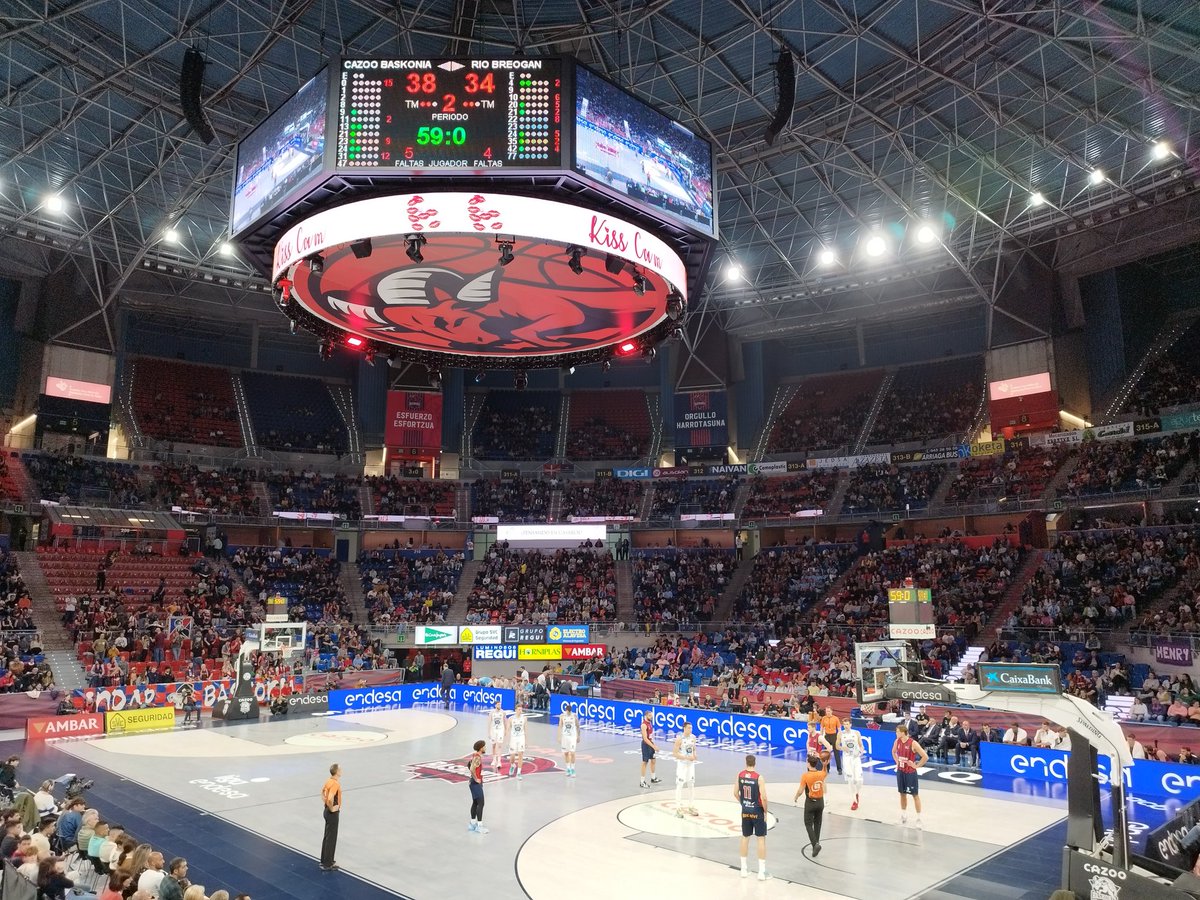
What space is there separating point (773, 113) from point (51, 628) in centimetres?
3308

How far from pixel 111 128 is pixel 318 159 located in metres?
21.1

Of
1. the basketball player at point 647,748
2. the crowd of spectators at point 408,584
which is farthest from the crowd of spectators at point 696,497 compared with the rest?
the basketball player at point 647,748

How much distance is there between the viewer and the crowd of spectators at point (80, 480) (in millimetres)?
39062

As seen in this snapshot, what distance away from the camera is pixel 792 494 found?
46812mm

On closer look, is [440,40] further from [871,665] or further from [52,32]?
[871,665]

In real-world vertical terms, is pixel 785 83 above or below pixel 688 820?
above

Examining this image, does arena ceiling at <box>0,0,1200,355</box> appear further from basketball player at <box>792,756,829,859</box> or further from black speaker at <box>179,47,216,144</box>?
basketball player at <box>792,756,829,859</box>

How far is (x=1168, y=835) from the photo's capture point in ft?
38.4

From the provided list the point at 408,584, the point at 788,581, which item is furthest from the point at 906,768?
the point at 408,584

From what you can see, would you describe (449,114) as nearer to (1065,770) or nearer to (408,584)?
(1065,770)

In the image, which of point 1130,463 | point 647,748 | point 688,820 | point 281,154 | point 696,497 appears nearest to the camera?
point 281,154

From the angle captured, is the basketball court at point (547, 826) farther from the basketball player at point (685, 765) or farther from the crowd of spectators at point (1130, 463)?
the crowd of spectators at point (1130, 463)

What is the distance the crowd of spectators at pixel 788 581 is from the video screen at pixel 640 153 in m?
25.4

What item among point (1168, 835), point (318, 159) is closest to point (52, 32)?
point (318, 159)
